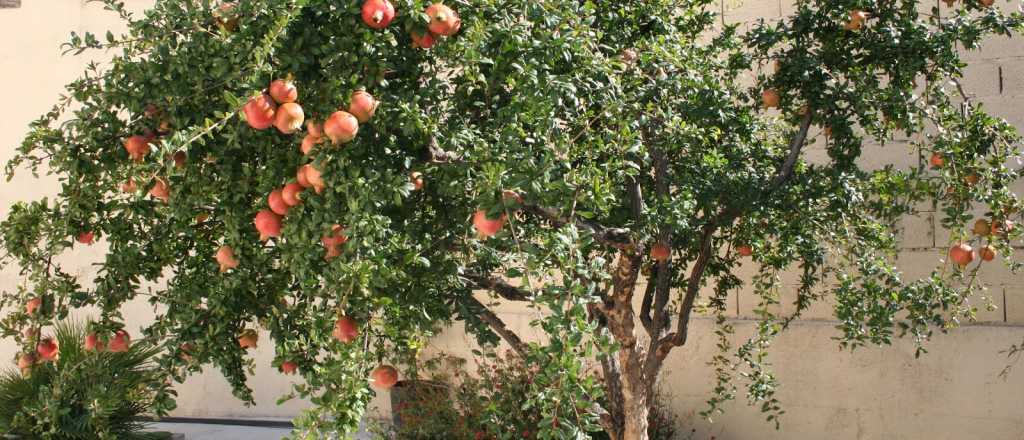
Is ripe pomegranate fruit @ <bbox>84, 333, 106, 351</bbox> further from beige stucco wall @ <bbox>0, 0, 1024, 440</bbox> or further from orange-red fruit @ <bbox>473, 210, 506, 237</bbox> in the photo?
beige stucco wall @ <bbox>0, 0, 1024, 440</bbox>

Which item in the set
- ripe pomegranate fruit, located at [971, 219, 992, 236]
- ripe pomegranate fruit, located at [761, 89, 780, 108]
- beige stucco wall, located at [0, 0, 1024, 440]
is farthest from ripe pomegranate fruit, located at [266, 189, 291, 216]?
beige stucco wall, located at [0, 0, 1024, 440]

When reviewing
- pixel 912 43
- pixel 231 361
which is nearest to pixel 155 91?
pixel 231 361

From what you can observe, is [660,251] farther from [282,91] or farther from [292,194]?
[282,91]

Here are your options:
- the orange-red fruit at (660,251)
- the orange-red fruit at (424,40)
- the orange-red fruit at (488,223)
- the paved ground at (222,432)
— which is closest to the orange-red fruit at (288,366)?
the orange-red fruit at (488,223)

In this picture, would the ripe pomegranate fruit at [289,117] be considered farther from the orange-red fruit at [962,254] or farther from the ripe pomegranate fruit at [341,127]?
the orange-red fruit at [962,254]

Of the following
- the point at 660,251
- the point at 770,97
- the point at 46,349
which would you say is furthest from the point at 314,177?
the point at 770,97

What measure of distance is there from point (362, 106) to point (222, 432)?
4.38 meters

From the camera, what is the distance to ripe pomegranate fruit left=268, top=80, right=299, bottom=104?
1.76m

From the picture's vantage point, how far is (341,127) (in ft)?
5.67

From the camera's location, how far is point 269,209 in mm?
1931

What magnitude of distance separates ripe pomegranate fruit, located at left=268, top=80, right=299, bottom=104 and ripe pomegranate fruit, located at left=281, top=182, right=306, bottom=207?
0.17 metres

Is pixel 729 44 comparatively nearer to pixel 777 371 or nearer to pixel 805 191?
pixel 805 191

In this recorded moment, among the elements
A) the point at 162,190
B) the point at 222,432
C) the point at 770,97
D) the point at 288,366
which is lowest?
the point at 222,432

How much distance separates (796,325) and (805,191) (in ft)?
5.92
